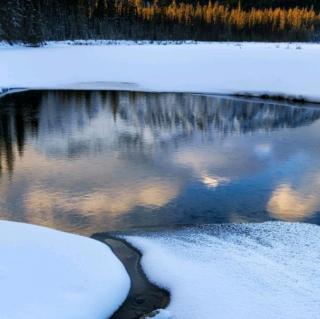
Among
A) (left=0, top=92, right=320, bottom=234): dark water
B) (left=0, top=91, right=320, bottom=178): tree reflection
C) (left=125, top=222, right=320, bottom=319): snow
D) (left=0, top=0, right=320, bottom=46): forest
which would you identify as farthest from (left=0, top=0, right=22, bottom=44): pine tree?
(left=125, top=222, right=320, bottom=319): snow

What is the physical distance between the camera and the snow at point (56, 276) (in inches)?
267

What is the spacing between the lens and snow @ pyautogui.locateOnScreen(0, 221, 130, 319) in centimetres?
677

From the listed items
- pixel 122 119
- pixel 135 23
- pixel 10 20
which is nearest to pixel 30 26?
pixel 10 20

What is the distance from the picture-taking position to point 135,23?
85062mm

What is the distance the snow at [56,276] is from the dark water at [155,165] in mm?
1485

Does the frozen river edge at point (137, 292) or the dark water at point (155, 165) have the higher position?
the frozen river edge at point (137, 292)

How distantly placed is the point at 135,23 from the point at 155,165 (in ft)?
241

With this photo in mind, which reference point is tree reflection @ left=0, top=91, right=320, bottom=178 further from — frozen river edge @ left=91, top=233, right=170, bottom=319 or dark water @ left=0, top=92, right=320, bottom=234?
frozen river edge @ left=91, top=233, right=170, bottom=319

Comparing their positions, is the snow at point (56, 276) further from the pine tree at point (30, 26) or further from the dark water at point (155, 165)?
the pine tree at point (30, 26)

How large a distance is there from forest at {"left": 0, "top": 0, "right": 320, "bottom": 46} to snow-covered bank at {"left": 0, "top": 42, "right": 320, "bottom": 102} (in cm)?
1230

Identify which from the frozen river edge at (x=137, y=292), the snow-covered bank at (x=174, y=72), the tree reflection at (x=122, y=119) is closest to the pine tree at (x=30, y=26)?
the snow-covered bank at (x=174, y=72)

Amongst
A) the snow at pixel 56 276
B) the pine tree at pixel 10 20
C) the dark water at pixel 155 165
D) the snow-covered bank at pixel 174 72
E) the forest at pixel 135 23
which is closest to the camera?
the snow at pixel 56 276

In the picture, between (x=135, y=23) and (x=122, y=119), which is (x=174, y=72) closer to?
(x=122, y=119)

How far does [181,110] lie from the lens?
83.6 feet
